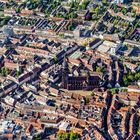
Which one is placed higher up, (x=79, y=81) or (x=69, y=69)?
(x=79, y=81)

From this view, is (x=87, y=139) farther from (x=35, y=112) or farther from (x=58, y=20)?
(x=58, y=20)

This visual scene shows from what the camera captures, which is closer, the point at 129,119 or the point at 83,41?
the point at 129,119

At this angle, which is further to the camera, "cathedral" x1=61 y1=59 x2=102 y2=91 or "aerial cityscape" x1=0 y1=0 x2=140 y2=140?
"cathedral" x1=61 y1=59 x2=102 y2=91

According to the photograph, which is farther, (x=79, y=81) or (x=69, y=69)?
(x=69, y=69)

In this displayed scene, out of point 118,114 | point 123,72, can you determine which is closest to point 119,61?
point 123,72

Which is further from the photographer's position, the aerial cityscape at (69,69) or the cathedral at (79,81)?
the cathedral at (79,81)

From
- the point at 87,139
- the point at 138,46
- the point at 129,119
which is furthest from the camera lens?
the point at 138,46

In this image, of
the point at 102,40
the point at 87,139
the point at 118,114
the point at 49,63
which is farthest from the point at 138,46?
the point at 87,139

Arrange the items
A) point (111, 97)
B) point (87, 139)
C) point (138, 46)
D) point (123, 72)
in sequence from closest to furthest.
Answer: point (87, 139) → point (111, 97) → point (123, 72) → point (138, 46)
